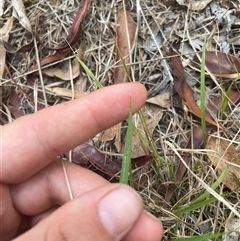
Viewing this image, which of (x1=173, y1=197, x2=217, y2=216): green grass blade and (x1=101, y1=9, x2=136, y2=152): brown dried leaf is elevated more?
(x1=101, y1=9, x2=136, y2=152): brown dried leaf

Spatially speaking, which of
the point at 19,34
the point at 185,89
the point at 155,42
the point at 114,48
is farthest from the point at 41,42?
the point at 185,89

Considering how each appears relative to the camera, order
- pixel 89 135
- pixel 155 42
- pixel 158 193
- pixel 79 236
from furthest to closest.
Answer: pixel 155 42 < pixel 158 193 < pixel 89 135 < pixel 79 236

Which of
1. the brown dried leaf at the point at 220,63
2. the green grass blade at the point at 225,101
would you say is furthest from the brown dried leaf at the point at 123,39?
the green grass blade at the point at 225,101

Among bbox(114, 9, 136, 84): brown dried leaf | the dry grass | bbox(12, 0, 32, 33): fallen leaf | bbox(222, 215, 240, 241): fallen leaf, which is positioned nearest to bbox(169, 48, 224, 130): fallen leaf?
the dry grass

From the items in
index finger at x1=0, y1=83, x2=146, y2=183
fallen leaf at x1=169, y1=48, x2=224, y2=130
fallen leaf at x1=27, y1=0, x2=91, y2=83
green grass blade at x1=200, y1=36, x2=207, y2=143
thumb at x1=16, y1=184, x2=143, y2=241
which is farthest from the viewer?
fallen leaf at x1=27, y1=0, x2=91, y2=83

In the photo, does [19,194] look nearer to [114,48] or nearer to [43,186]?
[43,186]

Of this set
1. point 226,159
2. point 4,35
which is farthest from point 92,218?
point 4,35

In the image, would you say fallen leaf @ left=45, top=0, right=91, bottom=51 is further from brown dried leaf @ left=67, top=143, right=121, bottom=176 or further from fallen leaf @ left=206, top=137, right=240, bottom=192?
fallen leaf @ left=206, top=137, right=240, bottom=192
